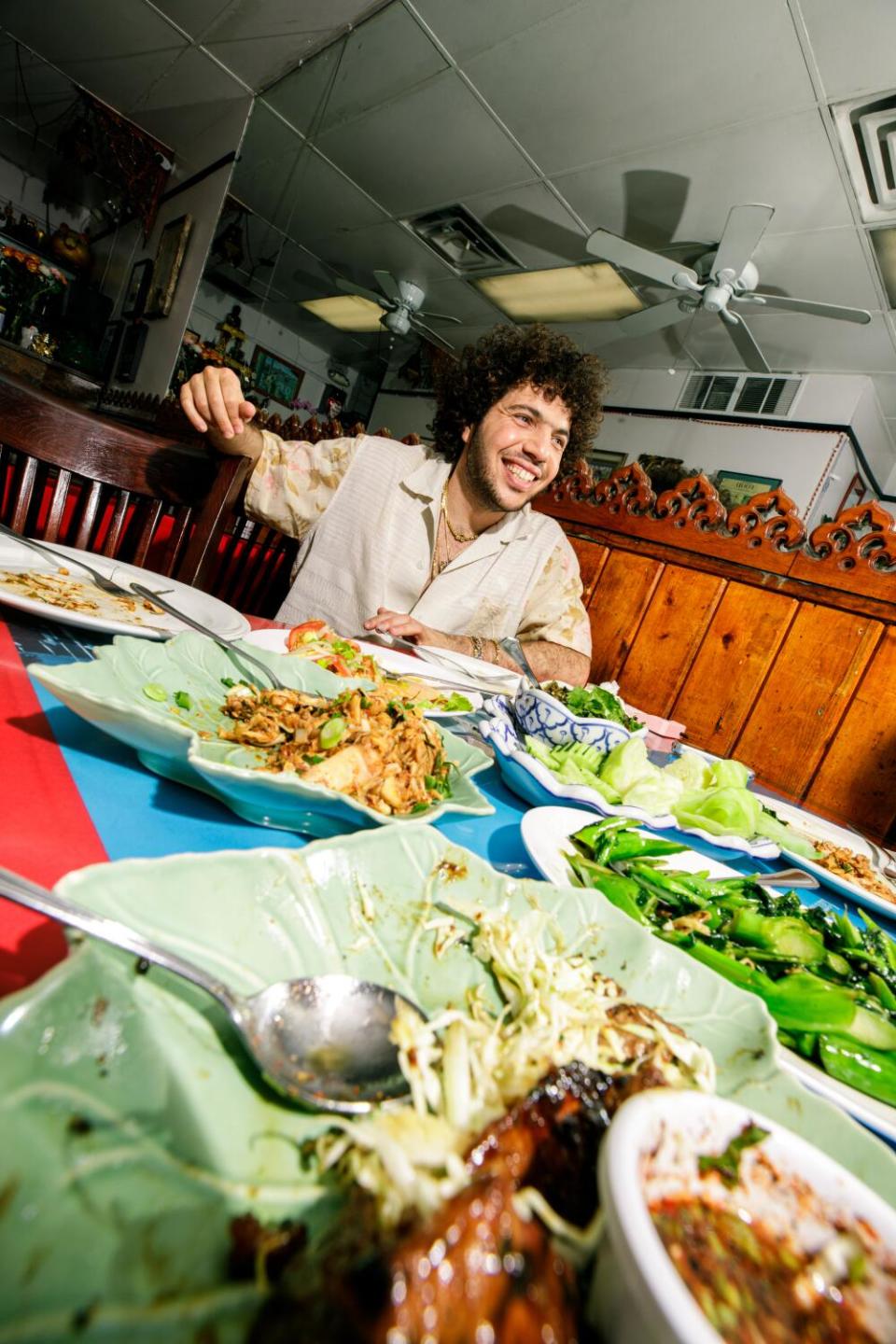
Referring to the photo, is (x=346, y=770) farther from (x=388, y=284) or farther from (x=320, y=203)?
(x=388, y=284)

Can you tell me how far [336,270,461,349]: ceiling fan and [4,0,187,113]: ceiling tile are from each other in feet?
10.2

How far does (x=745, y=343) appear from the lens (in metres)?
8.08

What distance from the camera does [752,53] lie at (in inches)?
168

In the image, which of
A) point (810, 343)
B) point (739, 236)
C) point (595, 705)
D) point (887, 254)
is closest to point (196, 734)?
point (595, 705)

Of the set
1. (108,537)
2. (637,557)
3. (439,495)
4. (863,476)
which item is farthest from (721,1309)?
(863,476)

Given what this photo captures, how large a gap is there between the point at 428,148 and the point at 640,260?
2.63m

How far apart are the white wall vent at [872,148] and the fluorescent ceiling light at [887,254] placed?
0.56 ft

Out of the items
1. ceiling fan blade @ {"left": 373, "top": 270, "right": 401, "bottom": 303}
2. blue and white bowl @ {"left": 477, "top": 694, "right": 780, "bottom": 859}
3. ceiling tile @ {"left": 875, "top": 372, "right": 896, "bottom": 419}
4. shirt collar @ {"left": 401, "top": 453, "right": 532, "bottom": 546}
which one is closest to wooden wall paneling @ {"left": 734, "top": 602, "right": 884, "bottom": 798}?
shirt collar @ {"left": 401, "top": 453, "right": 532, "bottom": 546}

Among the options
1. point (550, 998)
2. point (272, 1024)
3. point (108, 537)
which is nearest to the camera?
point (272, 1024)

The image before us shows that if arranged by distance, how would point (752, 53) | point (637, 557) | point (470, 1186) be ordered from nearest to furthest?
point (470, 1186) < point (637, 557) < point (752, 53)

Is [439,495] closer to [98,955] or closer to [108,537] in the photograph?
[108,537]

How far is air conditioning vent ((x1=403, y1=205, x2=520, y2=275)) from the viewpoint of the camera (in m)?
7.64

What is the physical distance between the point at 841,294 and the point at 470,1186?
869 cm

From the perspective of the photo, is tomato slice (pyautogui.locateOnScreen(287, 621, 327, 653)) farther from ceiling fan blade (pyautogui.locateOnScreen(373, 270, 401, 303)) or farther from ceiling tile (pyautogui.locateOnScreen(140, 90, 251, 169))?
ceiling fan blade (pyautogui.locateOnScreen(373, 270, 401, 303))
